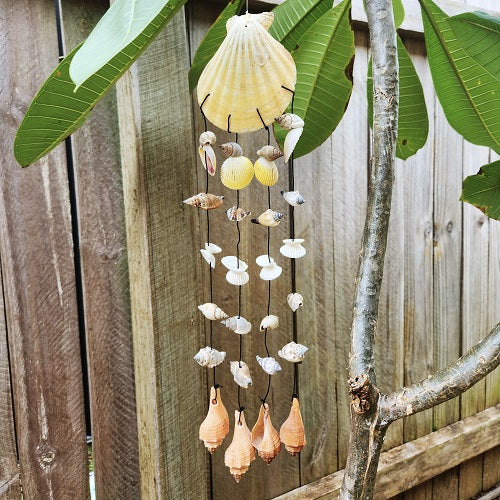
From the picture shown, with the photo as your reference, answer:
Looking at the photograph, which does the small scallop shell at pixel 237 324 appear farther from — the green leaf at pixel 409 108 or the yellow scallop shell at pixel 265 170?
the green leaf at pixel 409 108

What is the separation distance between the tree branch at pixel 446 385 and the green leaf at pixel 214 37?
1.74 ft

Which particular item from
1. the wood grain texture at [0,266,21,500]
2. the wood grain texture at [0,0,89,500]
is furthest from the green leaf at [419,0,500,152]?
the wood grain texture at [0,266,21,500]

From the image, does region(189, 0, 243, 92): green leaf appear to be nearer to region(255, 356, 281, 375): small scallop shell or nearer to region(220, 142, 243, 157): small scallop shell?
region(220, 142, 243, 157): small scallop shell

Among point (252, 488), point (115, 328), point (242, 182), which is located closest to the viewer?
point (242, 182)

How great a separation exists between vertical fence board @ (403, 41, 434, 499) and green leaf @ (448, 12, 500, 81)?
557 mm

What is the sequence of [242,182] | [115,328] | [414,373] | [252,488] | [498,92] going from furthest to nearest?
[414,373], [252,488], [115,328], [498,92], [242,182]

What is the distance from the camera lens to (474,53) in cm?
67

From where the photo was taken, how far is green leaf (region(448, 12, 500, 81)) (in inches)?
24.6

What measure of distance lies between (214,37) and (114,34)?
1.11 feet

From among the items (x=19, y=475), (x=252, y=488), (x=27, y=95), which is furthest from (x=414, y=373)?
(x=27, y=95)

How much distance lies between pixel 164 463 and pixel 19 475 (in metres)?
0.24

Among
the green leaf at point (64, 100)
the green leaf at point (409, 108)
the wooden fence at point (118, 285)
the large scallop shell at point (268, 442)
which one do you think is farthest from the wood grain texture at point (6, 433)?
the green leaf at point (409, 108)

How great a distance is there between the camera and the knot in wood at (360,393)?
0.48m

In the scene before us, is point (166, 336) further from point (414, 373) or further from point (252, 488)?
point (414, 373)
